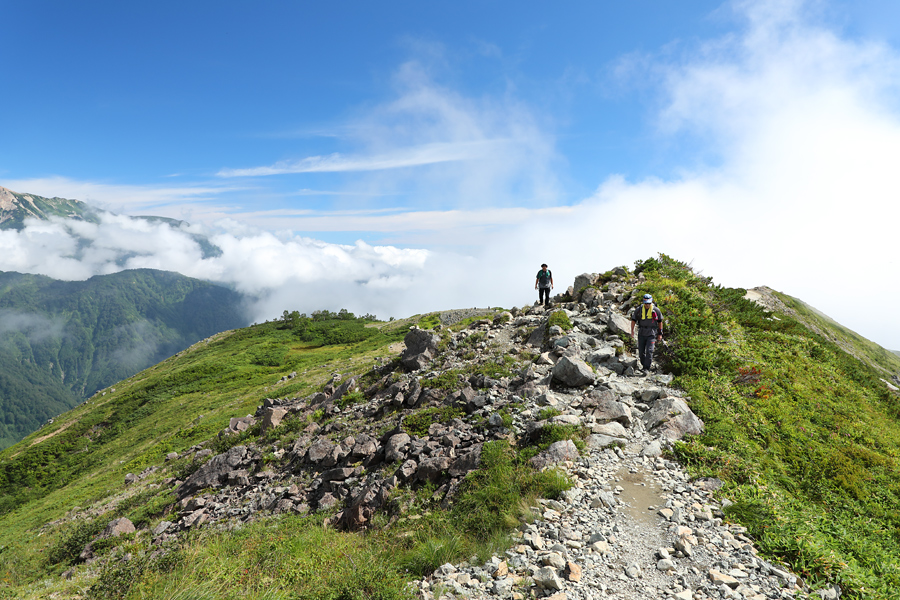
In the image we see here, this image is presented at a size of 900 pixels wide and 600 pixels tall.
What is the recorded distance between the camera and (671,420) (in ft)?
39.5

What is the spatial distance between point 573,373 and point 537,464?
5.11 m

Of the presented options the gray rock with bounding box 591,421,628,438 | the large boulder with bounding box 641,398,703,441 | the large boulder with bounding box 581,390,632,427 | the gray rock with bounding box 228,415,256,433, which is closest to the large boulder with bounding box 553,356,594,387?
the large boulder with bounding box 581,390,632,427

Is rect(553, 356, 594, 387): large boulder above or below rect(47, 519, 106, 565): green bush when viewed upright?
above

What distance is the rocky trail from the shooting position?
7098 millimetres

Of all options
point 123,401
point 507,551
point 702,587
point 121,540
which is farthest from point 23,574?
point 123,401

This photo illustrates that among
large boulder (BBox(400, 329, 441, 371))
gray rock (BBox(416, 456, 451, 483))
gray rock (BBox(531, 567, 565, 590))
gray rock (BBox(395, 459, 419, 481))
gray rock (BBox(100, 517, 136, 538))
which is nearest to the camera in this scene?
gray rock (BBox(531, 567, 565, 590))

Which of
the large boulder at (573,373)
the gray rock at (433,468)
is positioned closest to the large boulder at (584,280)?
the large boulder at (573,373)

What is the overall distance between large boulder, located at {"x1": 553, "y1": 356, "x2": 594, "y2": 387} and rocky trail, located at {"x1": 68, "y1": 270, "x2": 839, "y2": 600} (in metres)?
0.05

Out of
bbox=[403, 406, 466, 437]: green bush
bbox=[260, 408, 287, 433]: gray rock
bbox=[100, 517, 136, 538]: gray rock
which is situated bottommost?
bbox=[100, 517, 136, 538]: gray rock

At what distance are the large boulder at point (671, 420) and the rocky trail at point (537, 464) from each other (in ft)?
0.12

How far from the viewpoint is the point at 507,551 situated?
7762 mm

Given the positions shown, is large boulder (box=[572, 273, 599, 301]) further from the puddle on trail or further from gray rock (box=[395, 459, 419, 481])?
gray rock (box=[395, 459, 419, 481])

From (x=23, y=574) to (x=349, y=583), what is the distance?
18035 mm

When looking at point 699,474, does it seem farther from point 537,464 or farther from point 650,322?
point 650,322
